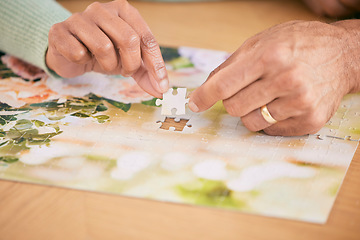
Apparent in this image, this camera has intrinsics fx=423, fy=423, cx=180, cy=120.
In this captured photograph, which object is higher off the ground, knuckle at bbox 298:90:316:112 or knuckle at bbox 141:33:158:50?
knuckle at bbox 141:33:158:50

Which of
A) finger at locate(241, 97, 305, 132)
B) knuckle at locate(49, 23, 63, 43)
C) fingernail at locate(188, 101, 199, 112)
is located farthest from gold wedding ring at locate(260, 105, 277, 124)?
knuckle at locate(49, 23, 63, 43)

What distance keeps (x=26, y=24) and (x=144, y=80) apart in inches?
17.1

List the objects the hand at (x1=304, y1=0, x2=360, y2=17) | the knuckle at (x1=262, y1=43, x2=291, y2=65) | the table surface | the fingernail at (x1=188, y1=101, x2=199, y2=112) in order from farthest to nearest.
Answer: the hand at (x1=304, y1=0, x2=360, y2=17) → the fingernail at (x1=188, y1=101, x2=199, y2=112) → the knuckle at (x1=262, y1=43, x2=291, y2=65) → the table surface

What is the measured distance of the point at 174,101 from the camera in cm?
93

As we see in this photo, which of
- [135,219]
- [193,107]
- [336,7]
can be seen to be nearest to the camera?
[135,219]

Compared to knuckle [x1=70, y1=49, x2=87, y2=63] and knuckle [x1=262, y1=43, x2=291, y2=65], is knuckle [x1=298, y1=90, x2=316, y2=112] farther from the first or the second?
knuckle [x1=70, y1=49, x2=87, y2=63]

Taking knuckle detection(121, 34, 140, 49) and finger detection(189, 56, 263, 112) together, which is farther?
knuckle detection(121, 34, 140, 49)

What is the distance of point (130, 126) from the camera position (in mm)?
927

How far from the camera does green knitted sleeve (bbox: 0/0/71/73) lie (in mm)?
1166

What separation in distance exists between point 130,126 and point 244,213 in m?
0.34

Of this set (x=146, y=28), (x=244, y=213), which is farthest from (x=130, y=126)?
(x=244, y=213)

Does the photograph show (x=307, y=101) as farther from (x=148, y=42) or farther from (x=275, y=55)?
(x=148, y=42)

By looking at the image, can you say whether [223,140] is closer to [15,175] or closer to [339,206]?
[339,206]

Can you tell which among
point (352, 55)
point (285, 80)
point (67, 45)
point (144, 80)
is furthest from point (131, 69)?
point (352, 55)
